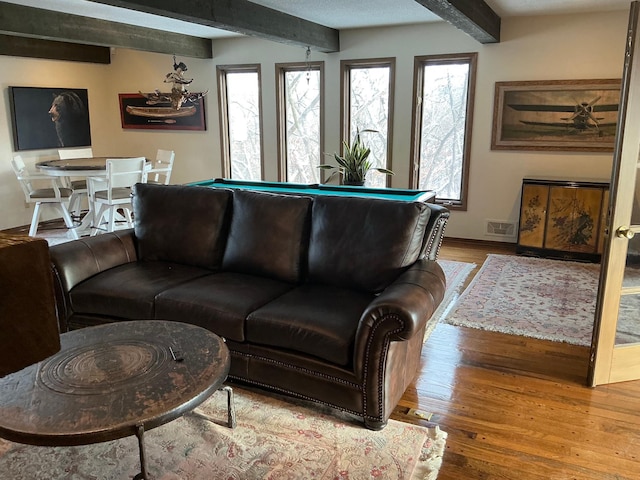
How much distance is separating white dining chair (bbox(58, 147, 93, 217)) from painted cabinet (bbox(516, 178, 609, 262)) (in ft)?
16.4

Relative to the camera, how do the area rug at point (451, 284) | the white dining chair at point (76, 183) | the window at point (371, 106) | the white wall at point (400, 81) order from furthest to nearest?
1. the white dining chair at point (76, 183)
2. the window at point (371, 106)
3. the white wall at point (400, 81)
4. the area rug at point (451, 284)

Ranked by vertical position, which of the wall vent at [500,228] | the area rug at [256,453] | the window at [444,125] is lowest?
the area rug at [256,453]

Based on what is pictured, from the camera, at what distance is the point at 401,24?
5758 millimetres

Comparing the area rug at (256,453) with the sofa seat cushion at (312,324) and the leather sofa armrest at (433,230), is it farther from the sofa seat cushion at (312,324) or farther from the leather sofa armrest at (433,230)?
the leather sofa armrest at (433,230)

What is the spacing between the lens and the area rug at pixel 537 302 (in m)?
3.42

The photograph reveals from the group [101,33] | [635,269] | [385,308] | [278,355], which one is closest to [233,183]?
[101,33]

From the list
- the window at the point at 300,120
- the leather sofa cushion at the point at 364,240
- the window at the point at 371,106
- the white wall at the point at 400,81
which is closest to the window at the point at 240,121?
Answer: the white wall at the point at 400,81

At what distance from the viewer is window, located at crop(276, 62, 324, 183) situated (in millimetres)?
6488

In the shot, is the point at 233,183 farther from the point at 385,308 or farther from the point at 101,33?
the point at 385,308

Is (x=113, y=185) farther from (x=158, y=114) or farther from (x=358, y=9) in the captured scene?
(x=358, y=9)

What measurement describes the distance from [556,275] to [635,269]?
6.95ft

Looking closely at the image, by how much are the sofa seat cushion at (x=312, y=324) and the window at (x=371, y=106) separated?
3.85 m

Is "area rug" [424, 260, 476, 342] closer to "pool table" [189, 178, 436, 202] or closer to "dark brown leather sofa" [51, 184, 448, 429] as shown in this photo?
"pool table" [189, 178, 436, 202]

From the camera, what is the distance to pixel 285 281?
9.89ft
